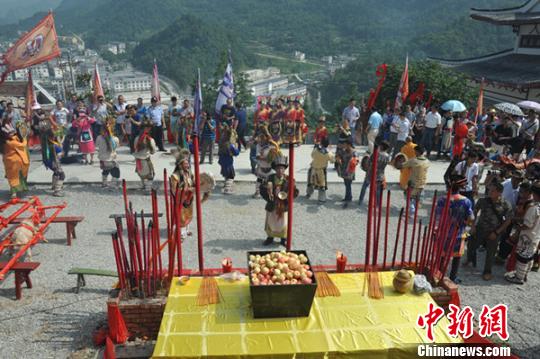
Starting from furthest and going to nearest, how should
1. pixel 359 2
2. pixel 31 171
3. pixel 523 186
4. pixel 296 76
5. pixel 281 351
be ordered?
pixel 359 2 → pixel 296 76 → pixel 31 171 → pixel 523 186 → pixel 281 351

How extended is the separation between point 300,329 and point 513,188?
18.5ft

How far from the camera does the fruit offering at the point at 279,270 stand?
17.5 ft

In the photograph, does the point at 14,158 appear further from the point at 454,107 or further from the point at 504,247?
the point at 454,107

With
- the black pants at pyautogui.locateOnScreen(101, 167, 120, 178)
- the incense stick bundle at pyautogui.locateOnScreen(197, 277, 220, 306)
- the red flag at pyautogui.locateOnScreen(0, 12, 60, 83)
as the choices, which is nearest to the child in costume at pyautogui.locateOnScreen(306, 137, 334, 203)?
the black pants at pyautogui.locateOnScreen(101, 167, 120, 178)

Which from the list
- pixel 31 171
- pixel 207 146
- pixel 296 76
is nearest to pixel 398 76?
pixel 207 146

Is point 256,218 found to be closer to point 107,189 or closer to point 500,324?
point 107,189

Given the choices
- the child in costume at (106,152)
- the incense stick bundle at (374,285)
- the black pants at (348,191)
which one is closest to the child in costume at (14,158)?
the child in costume at (106,152)

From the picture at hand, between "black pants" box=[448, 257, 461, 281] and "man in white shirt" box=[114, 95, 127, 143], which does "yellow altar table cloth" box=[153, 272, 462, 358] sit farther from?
"man in white shirt" box=[114, 95, 127, 143]

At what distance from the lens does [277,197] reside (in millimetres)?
8547

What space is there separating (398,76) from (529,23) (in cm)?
648

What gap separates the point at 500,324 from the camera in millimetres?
5816

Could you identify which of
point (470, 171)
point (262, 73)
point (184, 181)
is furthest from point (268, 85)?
point (184, 181)

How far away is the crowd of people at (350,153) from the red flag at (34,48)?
158cm

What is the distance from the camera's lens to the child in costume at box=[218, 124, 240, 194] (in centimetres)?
1153
